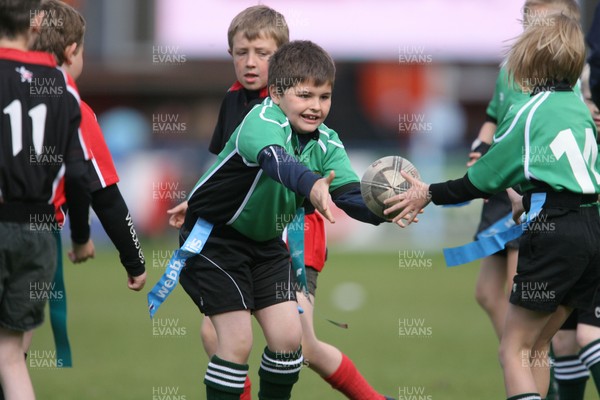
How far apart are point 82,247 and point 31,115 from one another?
0.66 m

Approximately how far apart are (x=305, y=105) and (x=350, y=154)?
45.9 feet

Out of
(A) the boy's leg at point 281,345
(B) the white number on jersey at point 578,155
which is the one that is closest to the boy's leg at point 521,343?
(B) the white number on jersey at point 578,155

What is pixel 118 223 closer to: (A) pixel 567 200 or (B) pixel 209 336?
(B) pixel 209 336

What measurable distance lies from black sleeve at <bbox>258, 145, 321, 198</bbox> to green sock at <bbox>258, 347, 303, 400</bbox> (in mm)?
913

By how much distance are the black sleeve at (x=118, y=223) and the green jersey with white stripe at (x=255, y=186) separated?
37 centimetres

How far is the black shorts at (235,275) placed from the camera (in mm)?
4797

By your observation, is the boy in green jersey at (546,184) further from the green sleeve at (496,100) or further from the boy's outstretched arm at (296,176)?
the green sleeve at (496,100)

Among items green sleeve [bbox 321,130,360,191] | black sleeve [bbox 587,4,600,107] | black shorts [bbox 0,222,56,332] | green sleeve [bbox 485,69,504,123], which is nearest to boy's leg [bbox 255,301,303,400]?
green sleeve [bbox 321,130,360,191]

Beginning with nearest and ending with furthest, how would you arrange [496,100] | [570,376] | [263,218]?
[263,218]
[570,376]
[496,100]

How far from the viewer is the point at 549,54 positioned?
4.58 metres

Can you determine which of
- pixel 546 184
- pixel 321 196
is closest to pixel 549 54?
pixel 546 184

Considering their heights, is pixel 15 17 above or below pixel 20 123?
above

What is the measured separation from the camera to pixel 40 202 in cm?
402

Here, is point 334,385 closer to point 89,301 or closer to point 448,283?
point 89,301
